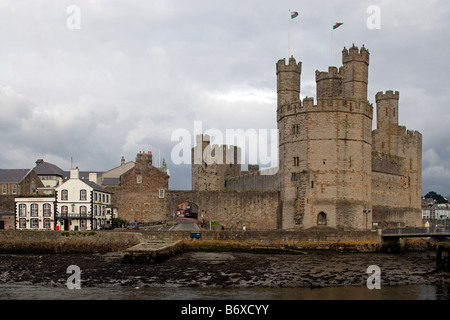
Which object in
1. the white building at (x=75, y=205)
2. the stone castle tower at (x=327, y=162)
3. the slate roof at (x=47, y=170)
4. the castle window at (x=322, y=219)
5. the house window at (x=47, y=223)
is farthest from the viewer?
the slate roof at (x=47, y=170)

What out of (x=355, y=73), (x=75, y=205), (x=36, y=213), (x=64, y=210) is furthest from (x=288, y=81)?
(x=36, y=213)

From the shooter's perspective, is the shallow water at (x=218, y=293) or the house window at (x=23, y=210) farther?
the house window at (x=23, y=210)

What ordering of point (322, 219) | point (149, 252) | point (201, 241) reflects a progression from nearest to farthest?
point (149, 252)
point (201, 241)
point (322, 219)

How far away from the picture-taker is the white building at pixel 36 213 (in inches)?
1516

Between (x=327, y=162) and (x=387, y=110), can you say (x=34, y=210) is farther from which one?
(x=387, y=110)

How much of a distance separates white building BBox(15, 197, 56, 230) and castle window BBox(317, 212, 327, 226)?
62.8 ft

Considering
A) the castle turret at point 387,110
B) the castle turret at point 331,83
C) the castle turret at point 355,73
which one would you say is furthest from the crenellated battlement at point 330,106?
the castle turret at point 387,110

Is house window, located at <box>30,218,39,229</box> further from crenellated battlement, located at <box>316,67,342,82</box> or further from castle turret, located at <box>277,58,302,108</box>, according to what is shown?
crenellated battlement, located at <box>316,67,342,82</box>

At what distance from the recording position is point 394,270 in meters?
24.7

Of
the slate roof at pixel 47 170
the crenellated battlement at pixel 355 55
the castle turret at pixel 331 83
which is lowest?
the slate roof at pixel 47 170

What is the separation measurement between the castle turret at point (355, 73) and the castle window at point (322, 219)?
9.26 meters

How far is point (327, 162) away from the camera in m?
38.3

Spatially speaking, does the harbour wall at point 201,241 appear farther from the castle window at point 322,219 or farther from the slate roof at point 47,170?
the slate roof at point 47,170

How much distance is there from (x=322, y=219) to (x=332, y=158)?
448 centimetres
